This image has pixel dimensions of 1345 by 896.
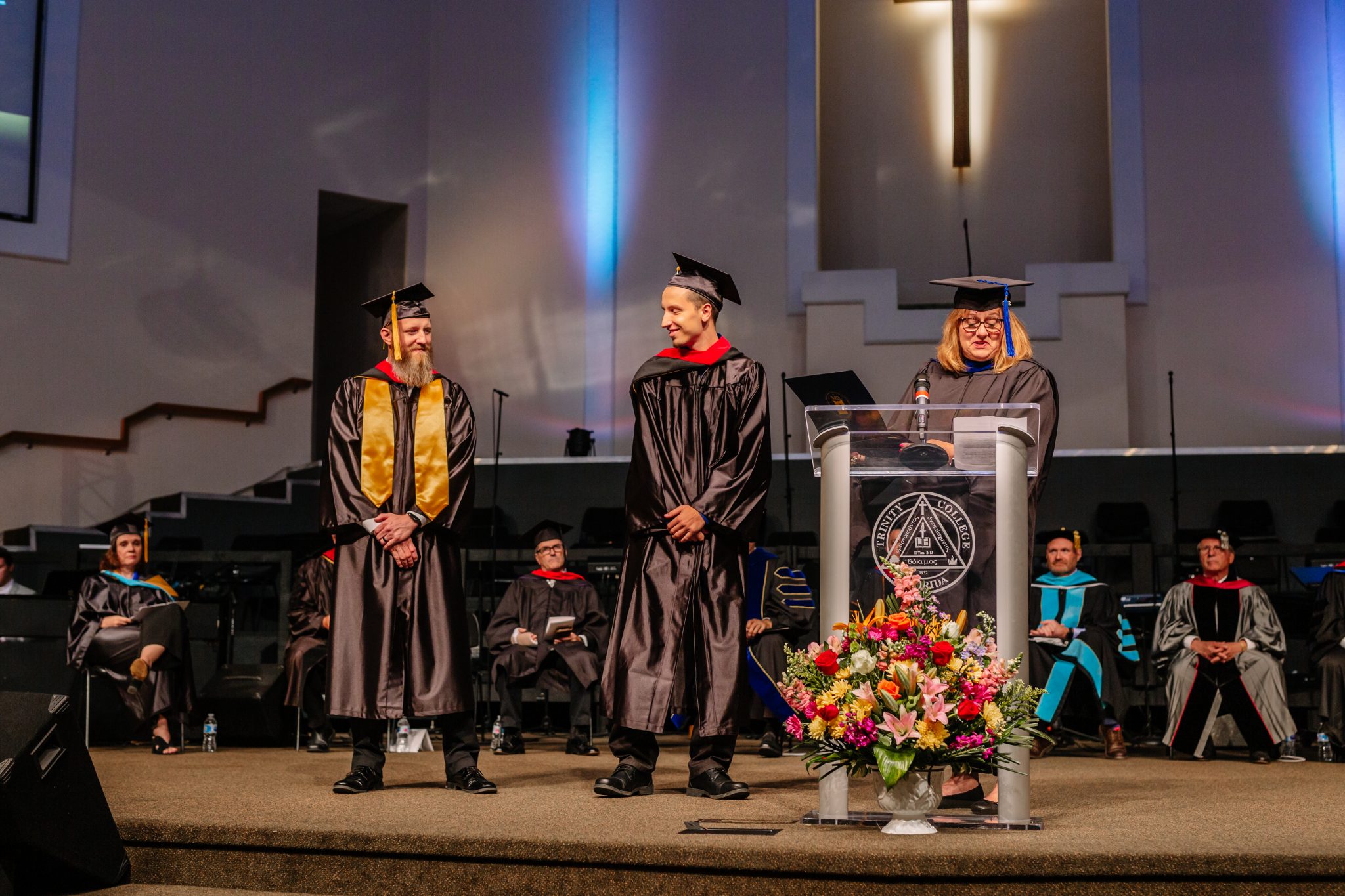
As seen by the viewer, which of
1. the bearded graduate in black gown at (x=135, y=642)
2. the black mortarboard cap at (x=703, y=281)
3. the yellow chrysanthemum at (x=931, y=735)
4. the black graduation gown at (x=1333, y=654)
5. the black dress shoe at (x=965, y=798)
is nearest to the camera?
the yellow chrysanthemum at (x=931, y=735)

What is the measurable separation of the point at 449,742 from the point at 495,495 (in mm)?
5132

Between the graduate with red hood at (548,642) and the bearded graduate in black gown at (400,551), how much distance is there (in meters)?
2.39

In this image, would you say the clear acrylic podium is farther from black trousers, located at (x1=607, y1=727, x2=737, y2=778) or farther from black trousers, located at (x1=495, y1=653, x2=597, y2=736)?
black trousers, located at (x1=495, y1=653, x2=597, y2=736)

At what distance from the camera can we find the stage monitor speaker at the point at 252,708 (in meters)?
6.93

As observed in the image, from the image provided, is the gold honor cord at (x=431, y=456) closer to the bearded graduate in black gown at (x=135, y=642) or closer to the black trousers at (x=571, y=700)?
the black trousers at (x=571, y=700)

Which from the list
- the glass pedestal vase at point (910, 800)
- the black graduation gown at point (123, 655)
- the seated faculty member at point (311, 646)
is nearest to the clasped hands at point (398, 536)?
the glass pedestal vase at point (910, 800)

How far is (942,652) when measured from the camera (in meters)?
3.27

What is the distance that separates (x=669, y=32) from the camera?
38.0ft

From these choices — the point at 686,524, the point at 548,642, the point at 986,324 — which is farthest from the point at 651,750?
the point at 548,642

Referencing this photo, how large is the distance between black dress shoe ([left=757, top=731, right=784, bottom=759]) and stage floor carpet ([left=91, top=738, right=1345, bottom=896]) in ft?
5.97

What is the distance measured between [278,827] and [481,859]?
0.55 m

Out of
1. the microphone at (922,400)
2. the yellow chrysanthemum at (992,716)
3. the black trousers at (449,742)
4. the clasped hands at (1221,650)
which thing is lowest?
the black trousers at (449,742)

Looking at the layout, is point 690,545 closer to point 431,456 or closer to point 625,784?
point 625,784

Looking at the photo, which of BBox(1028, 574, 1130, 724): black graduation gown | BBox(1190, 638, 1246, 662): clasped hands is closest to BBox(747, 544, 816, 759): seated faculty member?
BBox(1028, 574, 1130, 724): black graduation gown
